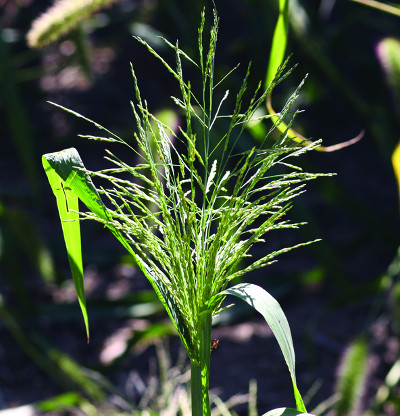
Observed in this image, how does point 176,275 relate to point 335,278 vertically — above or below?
above

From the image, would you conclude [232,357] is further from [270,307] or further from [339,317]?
[270,307]

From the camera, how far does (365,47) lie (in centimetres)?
190

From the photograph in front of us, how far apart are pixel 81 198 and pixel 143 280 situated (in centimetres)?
123

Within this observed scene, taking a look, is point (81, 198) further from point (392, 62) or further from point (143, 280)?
point (143, 280)

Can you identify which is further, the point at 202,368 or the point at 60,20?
the point at 60,20

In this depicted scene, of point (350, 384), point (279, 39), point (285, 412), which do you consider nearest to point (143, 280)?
point (350, 384)

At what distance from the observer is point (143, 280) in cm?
161

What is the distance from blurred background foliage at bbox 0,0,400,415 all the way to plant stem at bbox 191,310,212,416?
0.44 m

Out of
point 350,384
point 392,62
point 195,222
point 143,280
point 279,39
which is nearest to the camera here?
point 195,222

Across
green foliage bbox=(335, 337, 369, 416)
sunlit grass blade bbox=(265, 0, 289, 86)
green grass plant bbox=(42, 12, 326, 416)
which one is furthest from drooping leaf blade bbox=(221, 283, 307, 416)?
green foliage bbox=(335, 337, 369, 416)

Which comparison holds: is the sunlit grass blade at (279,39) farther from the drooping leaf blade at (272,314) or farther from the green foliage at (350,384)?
the green foliage at (350,384)

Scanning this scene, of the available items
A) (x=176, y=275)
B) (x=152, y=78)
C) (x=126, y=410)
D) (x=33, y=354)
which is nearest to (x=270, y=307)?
(x=176, y=275)

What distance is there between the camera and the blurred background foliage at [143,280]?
3.80 feet

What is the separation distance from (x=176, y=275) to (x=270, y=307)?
0.06 metres
